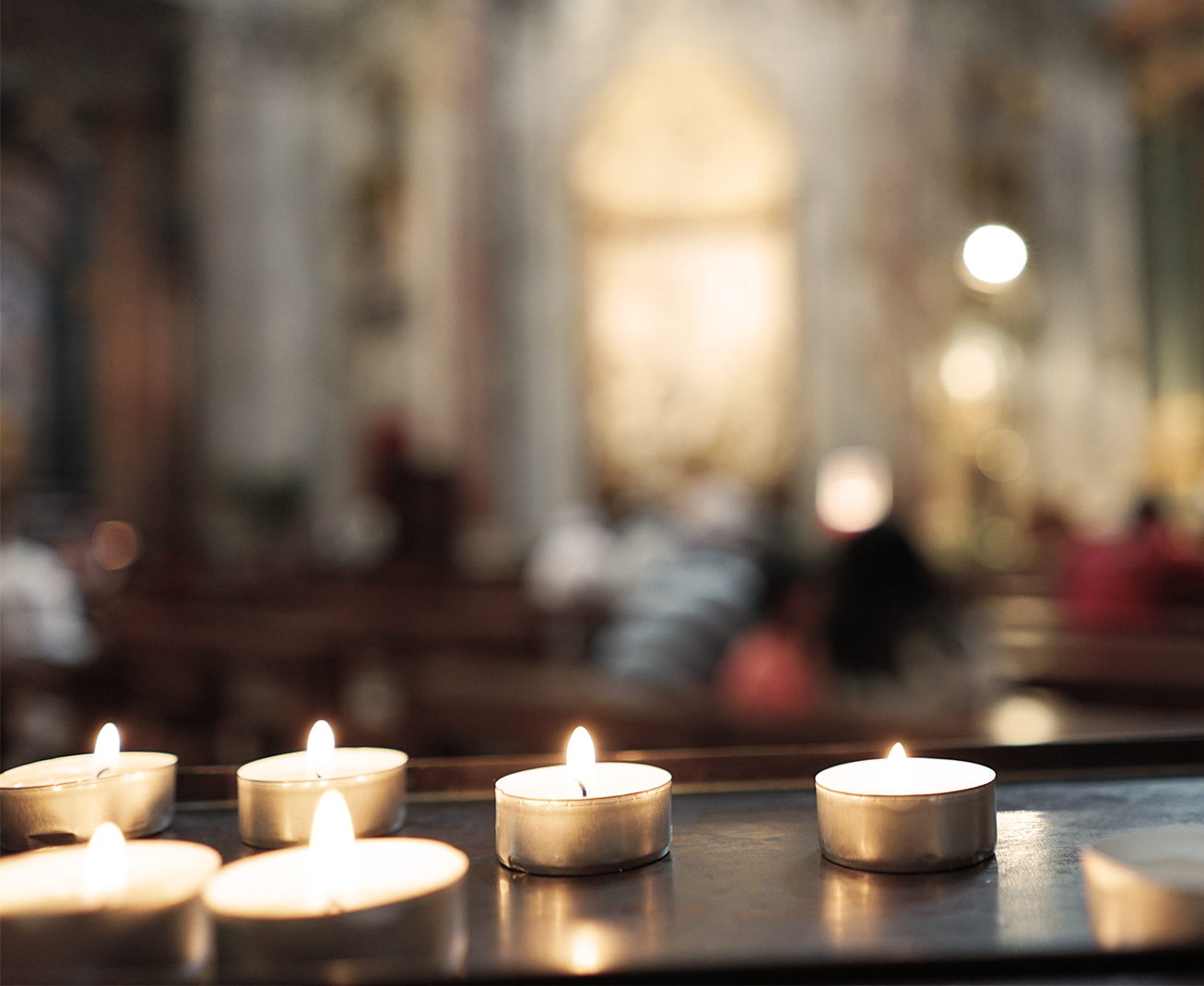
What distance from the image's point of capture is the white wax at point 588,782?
2.22 feet

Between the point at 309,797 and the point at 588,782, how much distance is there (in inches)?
7.0

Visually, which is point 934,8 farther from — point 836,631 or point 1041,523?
point 836,631

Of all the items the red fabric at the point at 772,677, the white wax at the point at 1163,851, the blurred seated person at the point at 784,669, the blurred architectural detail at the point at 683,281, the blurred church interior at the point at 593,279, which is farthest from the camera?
the blurred architectural detail at the point at 683,281

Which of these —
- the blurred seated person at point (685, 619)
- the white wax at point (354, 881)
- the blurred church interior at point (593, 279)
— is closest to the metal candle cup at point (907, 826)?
the white wax at point (354, 881)

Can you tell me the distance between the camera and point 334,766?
77 cm

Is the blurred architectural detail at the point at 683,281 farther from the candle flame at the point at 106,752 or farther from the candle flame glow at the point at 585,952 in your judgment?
the candle flame glow at the point at 585,952

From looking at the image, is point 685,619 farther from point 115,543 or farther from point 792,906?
point 115,543

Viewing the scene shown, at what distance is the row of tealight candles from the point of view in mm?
476

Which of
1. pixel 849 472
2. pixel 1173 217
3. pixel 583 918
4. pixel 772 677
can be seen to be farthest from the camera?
pixel 1173 217

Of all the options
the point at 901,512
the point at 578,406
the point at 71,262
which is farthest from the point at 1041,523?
the point at 71,262

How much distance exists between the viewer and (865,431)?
444 inches

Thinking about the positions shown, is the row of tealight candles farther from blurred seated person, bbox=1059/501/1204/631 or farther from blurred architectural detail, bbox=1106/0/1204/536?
blurred architectural detail, bbox=1106/0/1204/536

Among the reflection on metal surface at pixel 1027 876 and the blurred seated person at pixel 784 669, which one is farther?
the blurred seated person at pixel 784 669

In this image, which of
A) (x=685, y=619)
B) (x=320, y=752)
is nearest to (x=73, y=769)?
(x=320, y=752)
